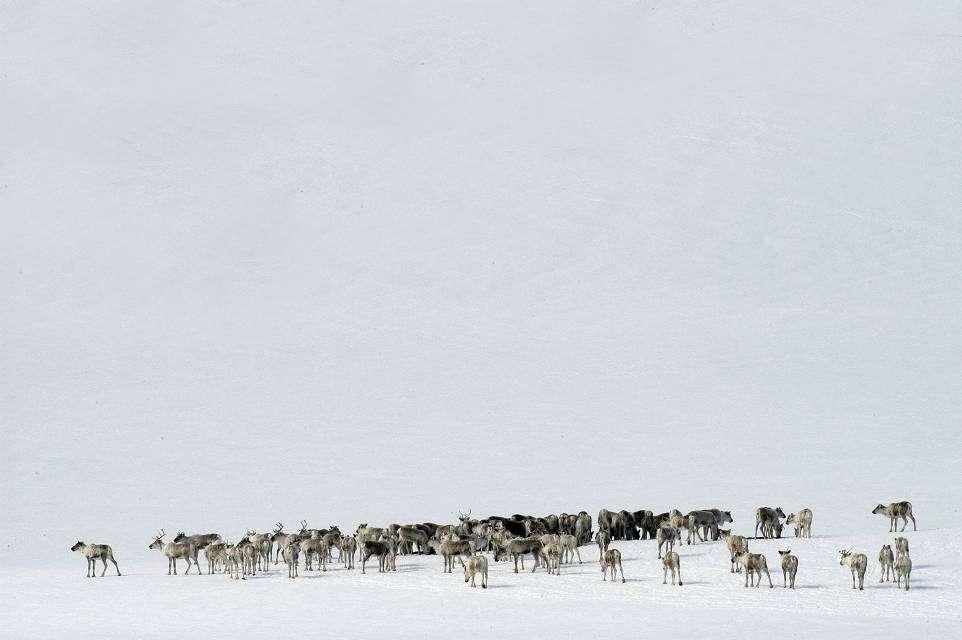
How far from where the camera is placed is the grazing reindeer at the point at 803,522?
3080 cm

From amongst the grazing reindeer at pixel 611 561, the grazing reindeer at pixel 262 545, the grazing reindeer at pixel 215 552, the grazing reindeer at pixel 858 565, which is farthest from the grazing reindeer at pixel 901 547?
the grazing reindeer at pixel 215 552

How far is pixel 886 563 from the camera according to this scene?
2427 centimetres

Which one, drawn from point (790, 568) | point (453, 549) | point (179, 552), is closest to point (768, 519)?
point (790, 568)

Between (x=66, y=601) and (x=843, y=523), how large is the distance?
18.4 m

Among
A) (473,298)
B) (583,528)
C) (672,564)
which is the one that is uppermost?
(473,298)

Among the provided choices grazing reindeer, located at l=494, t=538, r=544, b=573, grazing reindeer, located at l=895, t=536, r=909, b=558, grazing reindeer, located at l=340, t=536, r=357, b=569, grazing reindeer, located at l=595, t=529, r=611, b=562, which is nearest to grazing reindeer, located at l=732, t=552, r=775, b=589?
grazing reindeer, located at l=895, t=536, r=909, b=558

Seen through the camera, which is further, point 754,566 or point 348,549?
point 348,549

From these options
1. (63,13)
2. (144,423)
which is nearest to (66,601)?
(144,423)

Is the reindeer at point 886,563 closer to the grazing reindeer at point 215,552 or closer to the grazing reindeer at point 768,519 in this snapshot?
the grazing reindeer at point 768,519

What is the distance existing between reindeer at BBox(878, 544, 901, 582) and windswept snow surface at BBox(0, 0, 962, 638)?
33 centimetres

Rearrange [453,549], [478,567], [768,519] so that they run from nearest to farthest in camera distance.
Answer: [478,567], [453,549], [768,519]

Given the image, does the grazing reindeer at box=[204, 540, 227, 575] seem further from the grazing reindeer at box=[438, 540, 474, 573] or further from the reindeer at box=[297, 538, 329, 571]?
the grazing reindeer at box=[438, 540, 474, 573]

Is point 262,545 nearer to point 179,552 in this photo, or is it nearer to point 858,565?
point 179,552

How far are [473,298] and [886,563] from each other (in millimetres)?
39428
